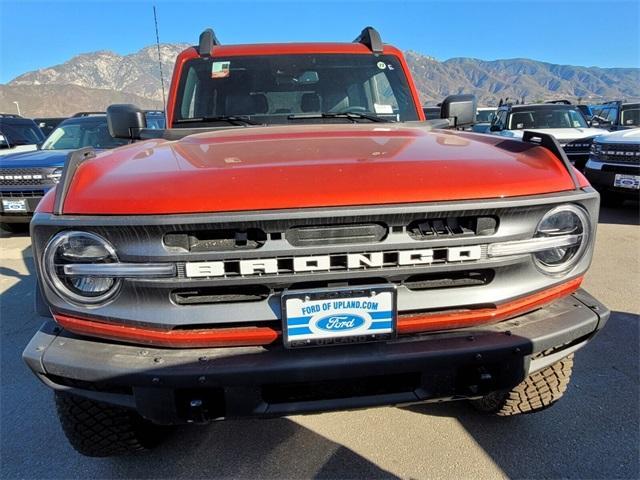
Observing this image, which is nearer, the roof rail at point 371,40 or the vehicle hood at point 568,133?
the roof rail at point 371,40

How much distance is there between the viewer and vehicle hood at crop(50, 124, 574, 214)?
5.21ft

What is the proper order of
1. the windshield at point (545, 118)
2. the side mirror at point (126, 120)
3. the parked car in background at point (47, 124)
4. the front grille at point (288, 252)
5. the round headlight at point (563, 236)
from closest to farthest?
the front grille at point (288, 252)
the round headlight at point (563, 236)
the side mirror at point (126, 120)
the windshield at point (545, 118)
the parked car in background at point (47, 124)

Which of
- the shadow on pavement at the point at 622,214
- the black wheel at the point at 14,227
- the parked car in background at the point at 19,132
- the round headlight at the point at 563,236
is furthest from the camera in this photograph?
the parked car in background at the point at 19,132

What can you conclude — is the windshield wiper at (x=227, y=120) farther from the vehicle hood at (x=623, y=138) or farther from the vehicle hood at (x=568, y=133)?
the vehicle hood at (x=568, y=133)

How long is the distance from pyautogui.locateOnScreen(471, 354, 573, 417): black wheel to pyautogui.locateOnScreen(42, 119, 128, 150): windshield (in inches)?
274

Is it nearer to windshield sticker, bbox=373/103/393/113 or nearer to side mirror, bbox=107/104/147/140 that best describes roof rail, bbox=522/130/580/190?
windshield sticker, bbox=373/103/393/113

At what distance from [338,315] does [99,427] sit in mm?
1197

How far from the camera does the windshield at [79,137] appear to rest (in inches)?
301

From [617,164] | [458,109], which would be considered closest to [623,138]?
[617,164]

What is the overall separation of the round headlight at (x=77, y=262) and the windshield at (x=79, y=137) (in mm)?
6494

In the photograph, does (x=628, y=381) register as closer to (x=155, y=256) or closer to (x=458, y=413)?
(x=458, y=413)

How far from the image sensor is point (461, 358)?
1.65 metres

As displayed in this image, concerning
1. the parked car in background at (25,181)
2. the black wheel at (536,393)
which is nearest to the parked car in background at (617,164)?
the black wheel at (536,393)

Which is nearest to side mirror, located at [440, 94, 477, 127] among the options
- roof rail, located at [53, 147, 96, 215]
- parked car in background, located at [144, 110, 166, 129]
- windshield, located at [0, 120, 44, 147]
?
roof rail, located at [53, 147, 96, 215]
